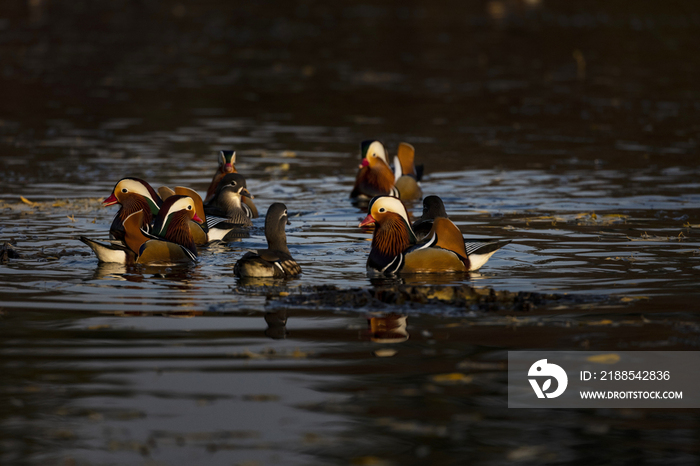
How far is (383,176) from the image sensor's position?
18906 millimetres

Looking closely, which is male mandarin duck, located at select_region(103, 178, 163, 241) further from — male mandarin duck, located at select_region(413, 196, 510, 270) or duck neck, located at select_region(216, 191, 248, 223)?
male mandarin duck, located at select_region(413, 196, 510, 270)

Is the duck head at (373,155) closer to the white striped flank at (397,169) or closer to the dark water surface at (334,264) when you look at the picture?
the white striped flank at (397,169)

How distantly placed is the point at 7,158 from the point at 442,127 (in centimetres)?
1192

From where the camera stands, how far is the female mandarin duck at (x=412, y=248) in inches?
476

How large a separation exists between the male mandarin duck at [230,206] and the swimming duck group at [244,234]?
16 millimetres

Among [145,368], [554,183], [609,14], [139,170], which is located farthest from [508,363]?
[609,14]

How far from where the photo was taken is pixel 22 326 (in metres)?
9.89

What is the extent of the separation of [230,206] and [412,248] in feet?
15.2

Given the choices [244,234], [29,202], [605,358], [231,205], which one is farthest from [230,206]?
[605,358]

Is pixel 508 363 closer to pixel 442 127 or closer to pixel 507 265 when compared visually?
pixel 507 265

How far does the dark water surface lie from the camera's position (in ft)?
23.8

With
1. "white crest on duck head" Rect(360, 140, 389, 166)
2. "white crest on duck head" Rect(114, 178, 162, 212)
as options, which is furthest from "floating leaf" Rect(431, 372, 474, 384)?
"white crest on duck head" Rect(360, 140, 389, 166)

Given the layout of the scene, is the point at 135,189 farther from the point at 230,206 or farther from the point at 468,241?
the point at 468,241

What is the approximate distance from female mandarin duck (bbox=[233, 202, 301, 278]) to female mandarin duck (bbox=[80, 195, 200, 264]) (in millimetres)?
1312
